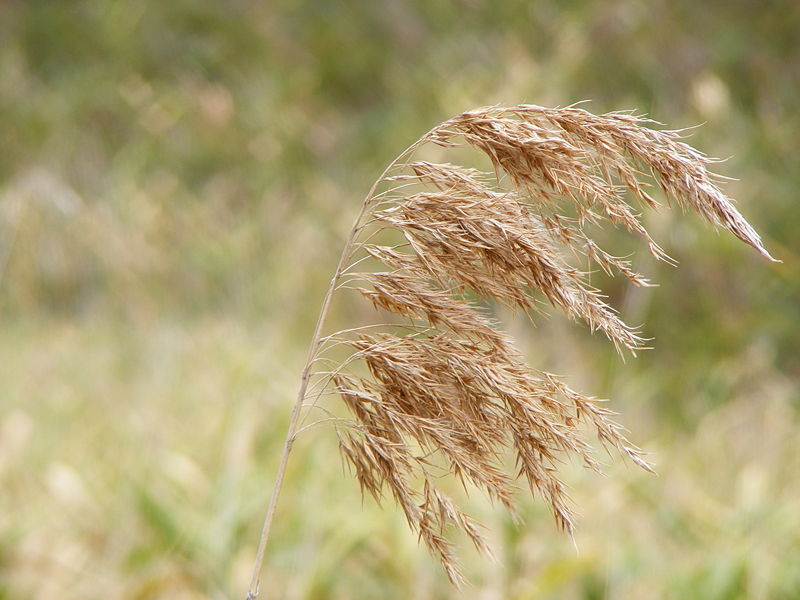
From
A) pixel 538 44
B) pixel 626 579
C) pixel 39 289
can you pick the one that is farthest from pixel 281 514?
pixel 538 44

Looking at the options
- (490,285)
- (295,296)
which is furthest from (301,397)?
(295,296)

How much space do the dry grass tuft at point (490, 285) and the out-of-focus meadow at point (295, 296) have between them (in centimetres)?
81

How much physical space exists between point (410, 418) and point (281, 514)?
257 centimetres

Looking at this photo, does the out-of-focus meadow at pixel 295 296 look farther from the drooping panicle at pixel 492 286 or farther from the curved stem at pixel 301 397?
the curved stem at pixel 301 397

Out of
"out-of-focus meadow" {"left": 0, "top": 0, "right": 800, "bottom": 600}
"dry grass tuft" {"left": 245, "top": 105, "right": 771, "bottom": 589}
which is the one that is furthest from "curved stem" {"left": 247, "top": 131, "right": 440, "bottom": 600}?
"out-of-focus meadow" {"left": 0, "top": 0, "right": 800, "bottom": 600}

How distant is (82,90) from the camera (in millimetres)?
9625

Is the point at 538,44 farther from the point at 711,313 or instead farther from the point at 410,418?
the point at 410,418

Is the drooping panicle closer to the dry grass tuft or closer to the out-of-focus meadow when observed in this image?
the dry grass tuft

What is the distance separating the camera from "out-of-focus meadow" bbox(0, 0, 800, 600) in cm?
290

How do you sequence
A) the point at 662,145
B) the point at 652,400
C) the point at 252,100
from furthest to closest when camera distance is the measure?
1. the point at 252,100
2. the point at 652,400
3. the point at 662,145

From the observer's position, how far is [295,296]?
6.17 meters

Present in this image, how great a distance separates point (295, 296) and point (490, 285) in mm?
5461

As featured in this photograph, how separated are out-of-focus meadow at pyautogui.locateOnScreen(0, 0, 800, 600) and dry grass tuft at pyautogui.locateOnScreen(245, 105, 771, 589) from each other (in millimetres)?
808

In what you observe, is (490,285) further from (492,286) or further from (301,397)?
(301,397)
